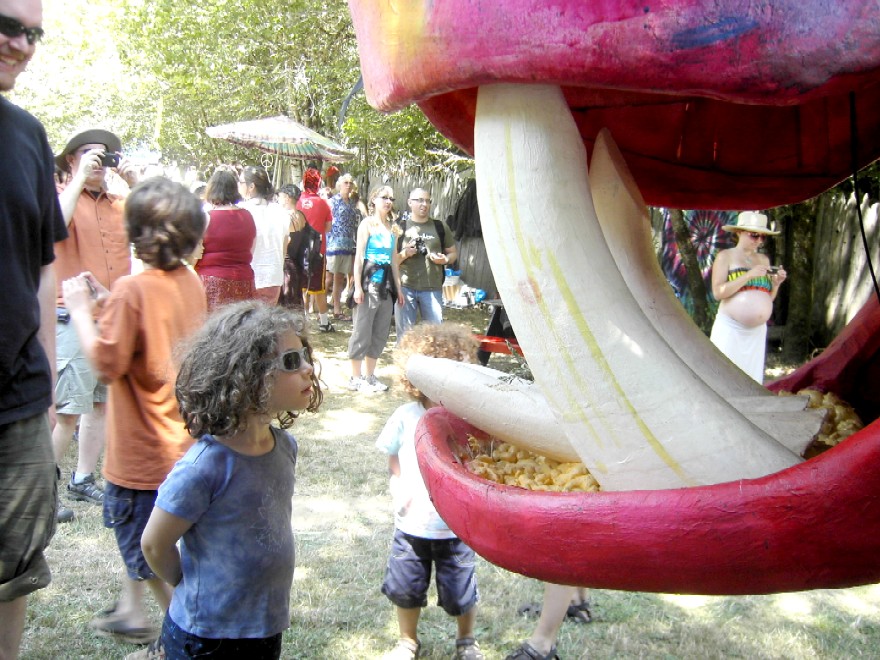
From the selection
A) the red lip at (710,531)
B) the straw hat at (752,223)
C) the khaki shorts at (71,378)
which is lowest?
the khaki shorts at (71,378)

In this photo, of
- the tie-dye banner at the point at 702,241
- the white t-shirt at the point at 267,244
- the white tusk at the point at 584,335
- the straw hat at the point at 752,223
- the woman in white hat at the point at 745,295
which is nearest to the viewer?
the white tusk at the point at 584,335

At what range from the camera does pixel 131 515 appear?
2830mm

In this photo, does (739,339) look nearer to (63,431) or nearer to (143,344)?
(143,344)

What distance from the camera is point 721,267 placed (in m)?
4.42

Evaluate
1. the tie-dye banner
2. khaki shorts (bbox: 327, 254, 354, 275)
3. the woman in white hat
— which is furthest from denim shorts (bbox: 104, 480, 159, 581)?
khaki shorts (bbox: 327, 254, 354, 275)

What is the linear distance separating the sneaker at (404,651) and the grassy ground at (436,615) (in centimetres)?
5

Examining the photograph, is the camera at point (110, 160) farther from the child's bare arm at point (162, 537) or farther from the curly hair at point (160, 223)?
the child's bare arm at point (162, 537)

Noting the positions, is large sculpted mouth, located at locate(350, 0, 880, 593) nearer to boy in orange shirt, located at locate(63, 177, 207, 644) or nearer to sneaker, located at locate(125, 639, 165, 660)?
boy in orange shirt, located at locate(63, 177, 207, 644)

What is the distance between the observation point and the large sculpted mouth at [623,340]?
825mm

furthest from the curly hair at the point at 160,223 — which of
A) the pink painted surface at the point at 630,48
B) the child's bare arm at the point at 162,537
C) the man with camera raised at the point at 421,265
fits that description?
the man with camera raised at the point at 421,265

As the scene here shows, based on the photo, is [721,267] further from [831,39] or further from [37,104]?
[37,104]

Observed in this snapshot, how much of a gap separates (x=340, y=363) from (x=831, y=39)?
23.3 ft

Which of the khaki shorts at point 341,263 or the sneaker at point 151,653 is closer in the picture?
the sneaker at point 151,653

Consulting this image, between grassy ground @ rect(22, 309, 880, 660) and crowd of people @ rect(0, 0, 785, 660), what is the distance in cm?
11
